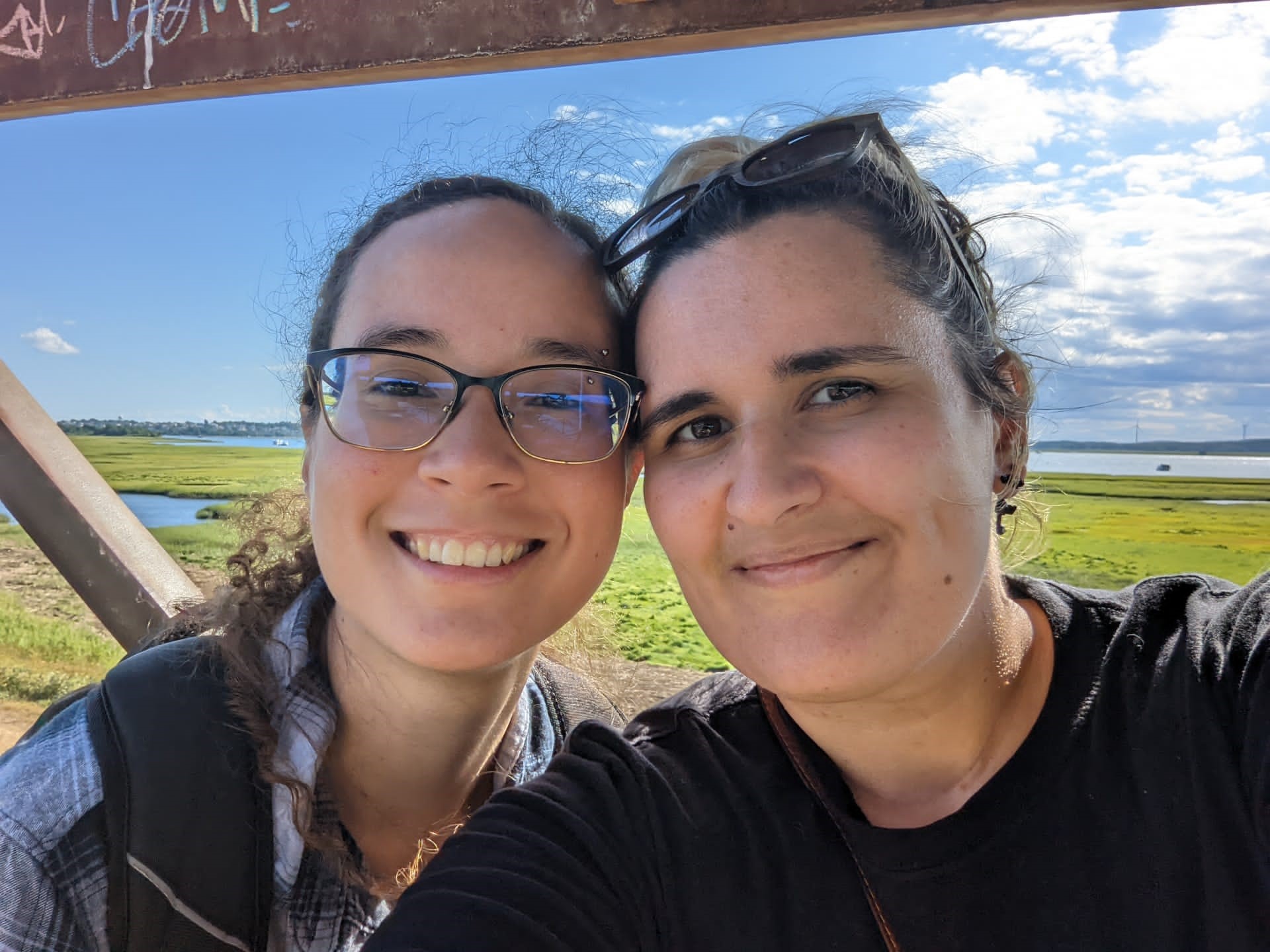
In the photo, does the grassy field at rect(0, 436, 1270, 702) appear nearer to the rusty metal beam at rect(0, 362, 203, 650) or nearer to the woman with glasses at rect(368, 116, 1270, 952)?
the rusty metal beam at rect(0, 362, 203, 650)

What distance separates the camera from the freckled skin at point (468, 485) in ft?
4.63

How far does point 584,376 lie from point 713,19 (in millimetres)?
835

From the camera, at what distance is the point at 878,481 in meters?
1.19

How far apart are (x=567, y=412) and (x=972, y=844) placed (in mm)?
970

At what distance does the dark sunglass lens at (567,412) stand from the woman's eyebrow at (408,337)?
0.50 feet

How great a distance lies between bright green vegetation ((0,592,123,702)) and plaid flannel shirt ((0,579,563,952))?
529 cm

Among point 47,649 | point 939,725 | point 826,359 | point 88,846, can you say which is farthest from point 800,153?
point 47,649

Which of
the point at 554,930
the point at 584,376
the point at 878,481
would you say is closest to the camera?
the point at 554,930

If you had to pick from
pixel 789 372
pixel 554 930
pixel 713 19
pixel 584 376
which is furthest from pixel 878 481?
pixel 713 19

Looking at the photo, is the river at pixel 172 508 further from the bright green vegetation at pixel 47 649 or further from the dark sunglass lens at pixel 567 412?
the dark sunglass lens at pixel 567 412

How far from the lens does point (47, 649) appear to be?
5.84m

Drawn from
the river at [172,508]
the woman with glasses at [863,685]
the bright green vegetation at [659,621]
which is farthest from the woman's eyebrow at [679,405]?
the bright green vegetation at [659,621]

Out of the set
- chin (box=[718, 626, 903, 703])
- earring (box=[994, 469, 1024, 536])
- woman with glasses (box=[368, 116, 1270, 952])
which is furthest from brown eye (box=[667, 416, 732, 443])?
earring (box=[994, 469, 1024, 536])

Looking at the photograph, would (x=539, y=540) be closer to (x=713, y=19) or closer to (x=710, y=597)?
(x=710, y=597)
